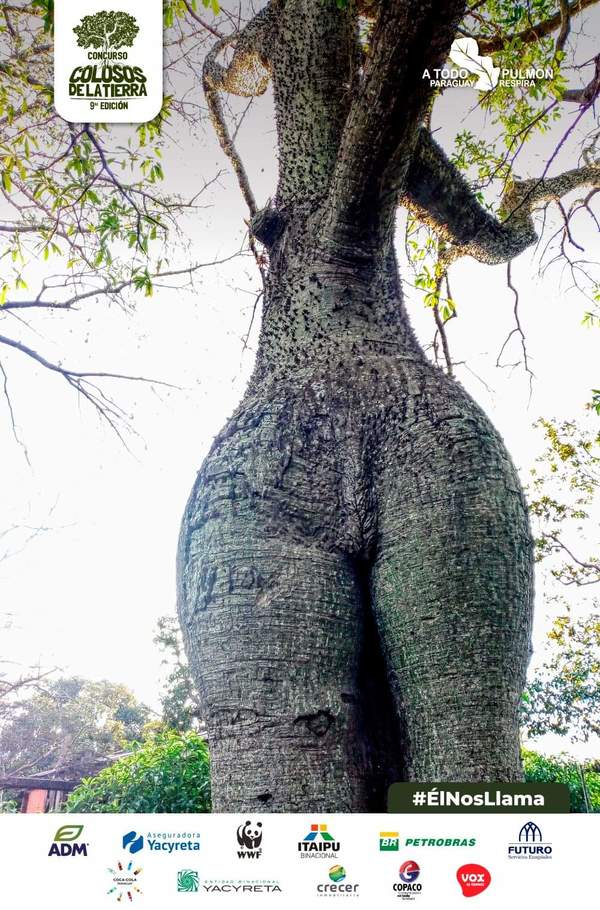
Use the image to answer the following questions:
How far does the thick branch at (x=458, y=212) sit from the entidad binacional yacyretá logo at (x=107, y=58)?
1.72 ft

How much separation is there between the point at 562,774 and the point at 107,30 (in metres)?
3.73

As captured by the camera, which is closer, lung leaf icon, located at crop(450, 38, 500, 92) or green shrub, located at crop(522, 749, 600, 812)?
lung leaf icon, located at crop(450, 38, 500, 92)

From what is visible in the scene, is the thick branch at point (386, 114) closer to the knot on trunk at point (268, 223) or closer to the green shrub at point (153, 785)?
the knot on trunk at point (268, 223)
